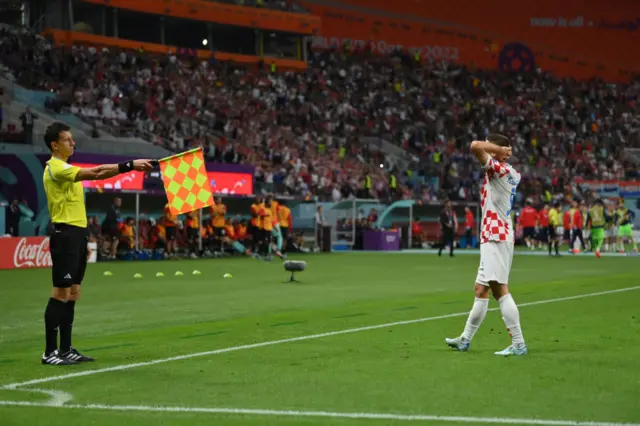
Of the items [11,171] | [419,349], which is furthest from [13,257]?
[419,349]

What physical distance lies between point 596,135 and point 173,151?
115 feet

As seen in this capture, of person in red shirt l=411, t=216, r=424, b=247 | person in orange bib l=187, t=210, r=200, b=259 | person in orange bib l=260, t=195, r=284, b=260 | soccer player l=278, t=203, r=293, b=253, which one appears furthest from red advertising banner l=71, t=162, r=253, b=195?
person in red shirt l=411, t=216, r=424, b=247

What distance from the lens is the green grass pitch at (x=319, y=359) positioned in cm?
738

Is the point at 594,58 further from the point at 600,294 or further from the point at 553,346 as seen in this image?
the point at 553,346

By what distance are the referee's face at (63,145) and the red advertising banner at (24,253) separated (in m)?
18.9

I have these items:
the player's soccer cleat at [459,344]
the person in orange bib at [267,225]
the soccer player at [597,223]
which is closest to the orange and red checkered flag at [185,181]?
the player's soccer cleat at [459,344]

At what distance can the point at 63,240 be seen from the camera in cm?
1005

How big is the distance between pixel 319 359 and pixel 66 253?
8.95ft

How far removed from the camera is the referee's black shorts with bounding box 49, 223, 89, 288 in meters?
10.0

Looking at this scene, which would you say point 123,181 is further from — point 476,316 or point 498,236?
point 498,236

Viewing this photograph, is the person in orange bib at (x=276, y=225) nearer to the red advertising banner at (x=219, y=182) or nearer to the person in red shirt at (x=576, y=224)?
the red advertising banner at (x=219, y=182)

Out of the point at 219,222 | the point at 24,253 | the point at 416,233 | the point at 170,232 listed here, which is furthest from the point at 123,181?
the point at 416,233

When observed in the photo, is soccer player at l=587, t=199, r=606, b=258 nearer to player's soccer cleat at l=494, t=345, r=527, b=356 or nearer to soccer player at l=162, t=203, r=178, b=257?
soccer player at l=162, t=203, r=178, b=257

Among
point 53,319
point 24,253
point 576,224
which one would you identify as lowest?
point 24,253
